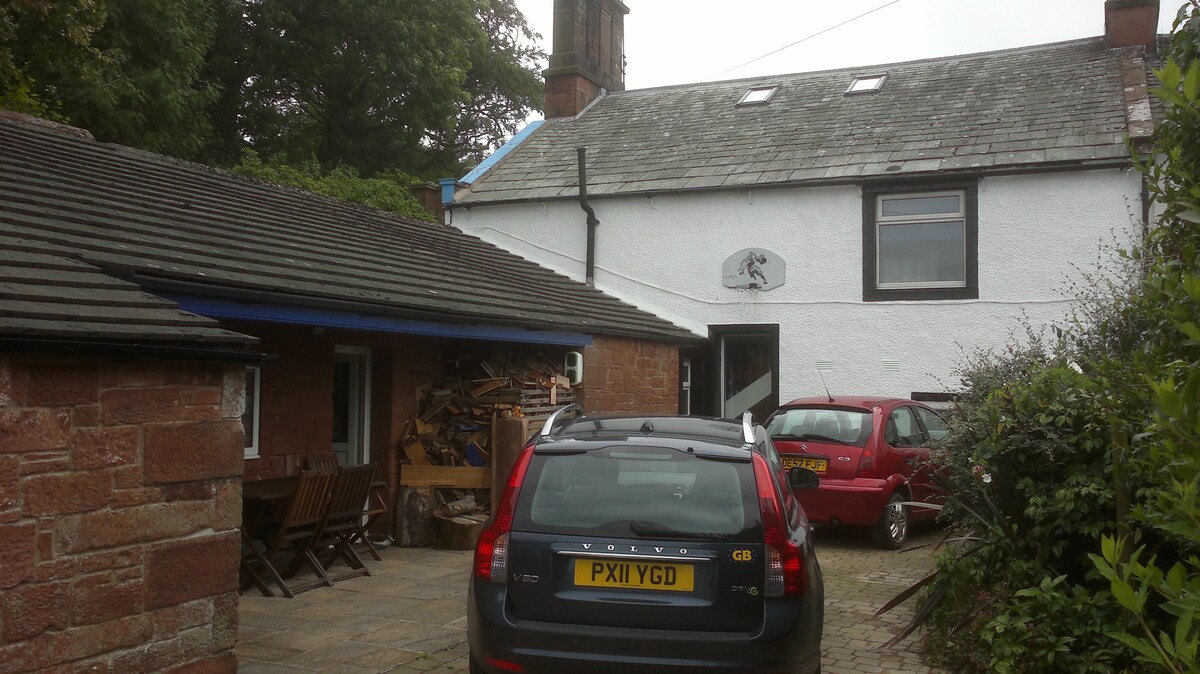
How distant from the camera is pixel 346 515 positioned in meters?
8.56

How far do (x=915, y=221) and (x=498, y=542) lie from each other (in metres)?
11.3

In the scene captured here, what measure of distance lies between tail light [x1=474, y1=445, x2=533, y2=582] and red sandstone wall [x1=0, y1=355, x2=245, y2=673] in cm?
149

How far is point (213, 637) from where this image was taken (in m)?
5.40

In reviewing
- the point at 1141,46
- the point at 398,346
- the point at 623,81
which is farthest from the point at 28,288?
the point at 623,81

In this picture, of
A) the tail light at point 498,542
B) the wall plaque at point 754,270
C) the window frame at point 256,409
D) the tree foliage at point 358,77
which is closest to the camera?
the tail light at point 498,542

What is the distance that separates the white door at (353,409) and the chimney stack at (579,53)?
1088 centimetres

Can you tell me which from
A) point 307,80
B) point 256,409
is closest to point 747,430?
point 256,409

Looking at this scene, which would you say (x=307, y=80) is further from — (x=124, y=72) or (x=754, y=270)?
(x=754, y=270)

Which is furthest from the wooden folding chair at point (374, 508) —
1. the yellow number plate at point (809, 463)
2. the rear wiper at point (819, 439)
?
the rear wiper at point (819, 439)

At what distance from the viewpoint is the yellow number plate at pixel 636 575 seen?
4.78 meters

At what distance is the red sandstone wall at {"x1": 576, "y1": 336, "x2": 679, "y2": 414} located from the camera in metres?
13.1

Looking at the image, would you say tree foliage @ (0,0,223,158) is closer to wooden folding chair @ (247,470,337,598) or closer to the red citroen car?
wooden folding chair @ (247,470,337,598)

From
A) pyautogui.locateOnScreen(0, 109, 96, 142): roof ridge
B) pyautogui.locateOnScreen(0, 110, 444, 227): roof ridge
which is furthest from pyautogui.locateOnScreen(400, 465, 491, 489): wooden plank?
pyautogui.locateOnScreen(0, 109, 96, 142): roof ridge

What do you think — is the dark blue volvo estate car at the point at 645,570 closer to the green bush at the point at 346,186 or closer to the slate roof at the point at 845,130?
the slate roof at the point at 845,130
